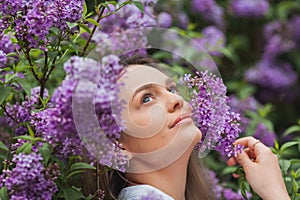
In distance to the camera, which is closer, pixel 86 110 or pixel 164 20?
pixel 86 110

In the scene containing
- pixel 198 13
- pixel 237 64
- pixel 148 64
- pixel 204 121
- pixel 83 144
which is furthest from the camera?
pixel 237 64

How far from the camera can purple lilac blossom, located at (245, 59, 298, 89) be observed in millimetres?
4162

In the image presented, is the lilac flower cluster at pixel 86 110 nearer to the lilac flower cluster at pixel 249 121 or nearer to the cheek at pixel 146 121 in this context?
the cheek at pixel 146 121

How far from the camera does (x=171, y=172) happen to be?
1.83 meters

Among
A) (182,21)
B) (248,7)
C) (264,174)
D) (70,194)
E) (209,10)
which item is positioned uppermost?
(70,194)

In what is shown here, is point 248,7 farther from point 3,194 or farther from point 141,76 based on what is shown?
point 3,194

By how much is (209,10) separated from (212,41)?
1.46ft

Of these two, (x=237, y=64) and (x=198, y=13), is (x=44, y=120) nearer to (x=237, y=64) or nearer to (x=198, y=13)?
Result: (x=198, y=13)

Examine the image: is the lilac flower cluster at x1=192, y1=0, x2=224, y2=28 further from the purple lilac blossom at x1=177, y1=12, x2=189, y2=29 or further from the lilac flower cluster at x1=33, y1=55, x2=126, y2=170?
the lilac flower cluster at x1=33, y1=55, x2=126, y2=170

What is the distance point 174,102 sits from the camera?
1732 mm

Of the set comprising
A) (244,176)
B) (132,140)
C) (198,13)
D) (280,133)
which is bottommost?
(280,133)

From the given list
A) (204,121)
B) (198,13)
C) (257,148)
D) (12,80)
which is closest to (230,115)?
(204,121)

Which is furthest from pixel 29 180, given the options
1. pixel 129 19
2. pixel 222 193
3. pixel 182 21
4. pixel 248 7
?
pixel 248 7

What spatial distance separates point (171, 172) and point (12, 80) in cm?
53
